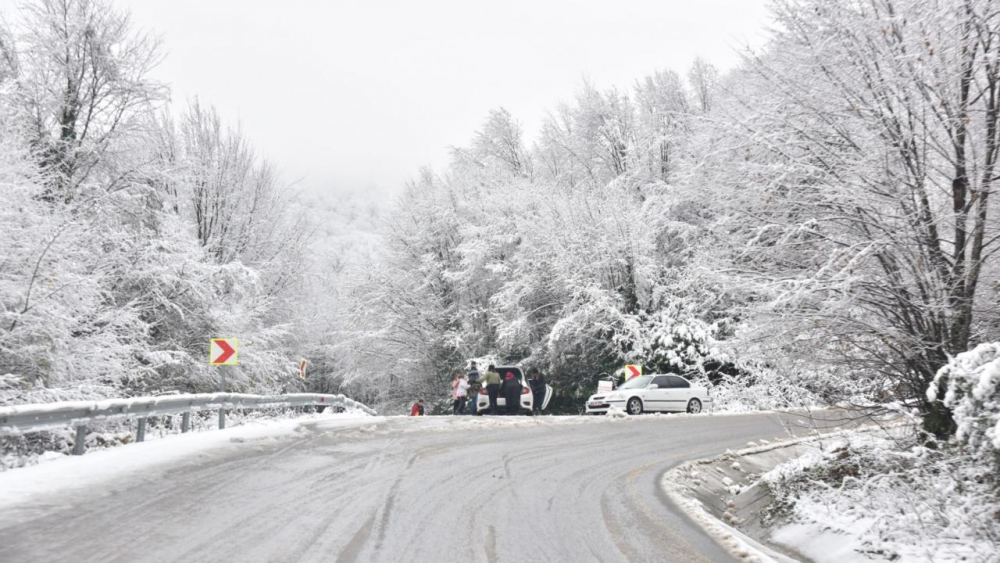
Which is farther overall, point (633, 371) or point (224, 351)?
point (633, 371)

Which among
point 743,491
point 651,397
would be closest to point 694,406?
point 651,397

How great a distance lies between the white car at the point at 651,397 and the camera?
72.5ft

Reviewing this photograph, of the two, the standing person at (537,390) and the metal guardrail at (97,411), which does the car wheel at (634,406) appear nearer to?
the standing person at (537,390)

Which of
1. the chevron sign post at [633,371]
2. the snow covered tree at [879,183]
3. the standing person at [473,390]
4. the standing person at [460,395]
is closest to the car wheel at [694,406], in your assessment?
the chevron sign post at [633,371]

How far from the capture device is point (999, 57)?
632cm

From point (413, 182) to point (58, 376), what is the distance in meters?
29.0

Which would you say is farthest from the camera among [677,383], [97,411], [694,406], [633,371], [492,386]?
[633,371]

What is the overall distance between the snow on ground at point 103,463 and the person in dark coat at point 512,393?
368 inches

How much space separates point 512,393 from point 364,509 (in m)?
14.4

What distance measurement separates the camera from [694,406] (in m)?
23.4

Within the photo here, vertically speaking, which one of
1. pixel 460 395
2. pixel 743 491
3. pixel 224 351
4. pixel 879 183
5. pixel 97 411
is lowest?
pixel 743 491

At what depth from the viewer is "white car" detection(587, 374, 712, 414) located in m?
22.1

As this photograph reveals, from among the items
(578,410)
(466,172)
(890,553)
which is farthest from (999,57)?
(466,172)

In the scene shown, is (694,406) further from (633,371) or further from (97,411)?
(97,411)
